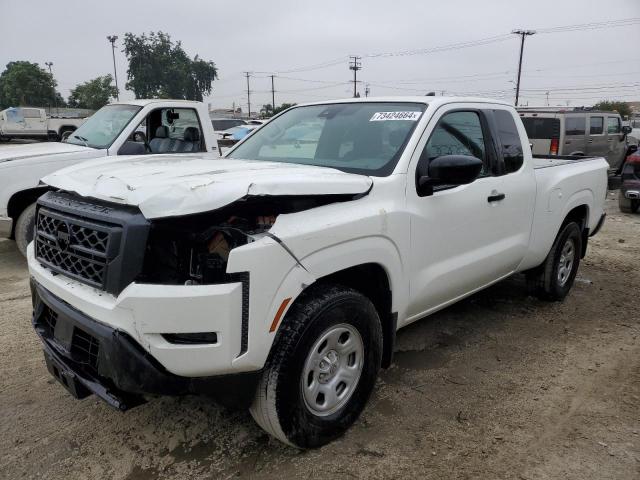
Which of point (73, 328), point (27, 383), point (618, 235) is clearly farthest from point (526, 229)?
point (618, 235)

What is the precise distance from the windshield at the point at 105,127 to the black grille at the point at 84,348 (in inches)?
179

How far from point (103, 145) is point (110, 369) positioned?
496cm

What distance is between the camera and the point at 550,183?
4.52 meters

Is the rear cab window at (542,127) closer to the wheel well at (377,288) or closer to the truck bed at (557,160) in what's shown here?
the truck bed at (557,160)

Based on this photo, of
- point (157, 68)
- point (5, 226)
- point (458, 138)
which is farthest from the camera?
point (157, 68)

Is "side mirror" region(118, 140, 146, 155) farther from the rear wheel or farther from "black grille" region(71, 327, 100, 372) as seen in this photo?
the rear wheel

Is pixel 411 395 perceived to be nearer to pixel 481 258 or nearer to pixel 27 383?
pixel 481 258

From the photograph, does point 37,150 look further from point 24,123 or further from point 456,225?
point 24,123

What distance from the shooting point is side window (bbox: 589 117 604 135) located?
47.9 feet

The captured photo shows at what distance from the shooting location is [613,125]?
1544 centimetres

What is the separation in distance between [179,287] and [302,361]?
705mm

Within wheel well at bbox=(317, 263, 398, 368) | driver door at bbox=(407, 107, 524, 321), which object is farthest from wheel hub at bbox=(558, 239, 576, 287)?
wheel well at bbox=(317, 263, 398, 368)

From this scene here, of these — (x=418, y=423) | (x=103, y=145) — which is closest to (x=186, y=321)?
(x=418, y=423)

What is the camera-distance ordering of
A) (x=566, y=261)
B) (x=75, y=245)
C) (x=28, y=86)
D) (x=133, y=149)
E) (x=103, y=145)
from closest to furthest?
(x=75, y=245), (x=566, y=261), (x=133, y=149), (x=103, y=145), (x=28, y=86)
